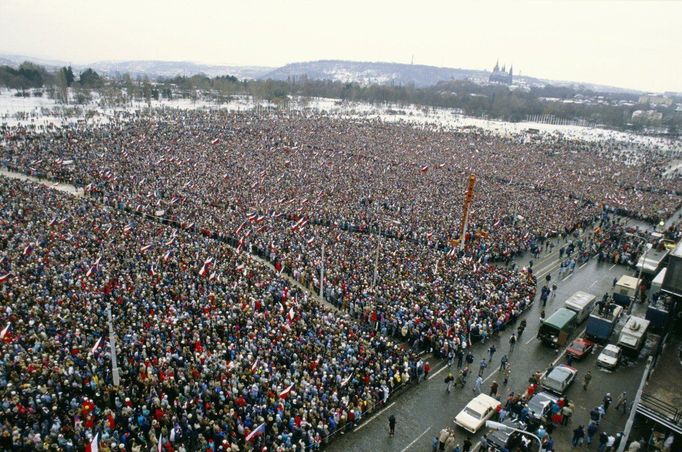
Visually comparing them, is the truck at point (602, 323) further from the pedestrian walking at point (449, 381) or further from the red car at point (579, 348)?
the pedestrian walking at point (449, 381)

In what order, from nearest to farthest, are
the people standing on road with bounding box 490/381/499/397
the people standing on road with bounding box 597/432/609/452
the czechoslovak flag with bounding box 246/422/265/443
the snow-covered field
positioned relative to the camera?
the czechoslovak flag with bounding box 246/422/265/443 < the people standing on road with bounding box 597/432/609/452 < the people standing on road with bounding box 490/381/499/397 < the snow-covered field

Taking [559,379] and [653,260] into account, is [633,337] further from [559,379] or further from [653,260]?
[653,260]

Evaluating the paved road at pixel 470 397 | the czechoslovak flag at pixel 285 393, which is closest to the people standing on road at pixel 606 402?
the paved road at pixel 470 397

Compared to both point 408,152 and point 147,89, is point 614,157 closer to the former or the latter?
point 408,152

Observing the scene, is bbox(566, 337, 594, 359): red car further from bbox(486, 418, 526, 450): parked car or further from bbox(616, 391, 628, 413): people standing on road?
bbox(486, 418, 526, 450): parked car

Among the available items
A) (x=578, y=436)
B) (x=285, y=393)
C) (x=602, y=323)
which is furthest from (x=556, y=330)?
(x=285, y=393)

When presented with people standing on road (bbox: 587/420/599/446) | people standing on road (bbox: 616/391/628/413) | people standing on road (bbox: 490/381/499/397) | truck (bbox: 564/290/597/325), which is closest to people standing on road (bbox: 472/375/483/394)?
people standing on road (bbox: 490/381/499/397)
